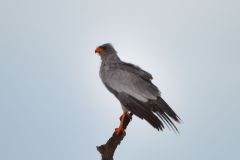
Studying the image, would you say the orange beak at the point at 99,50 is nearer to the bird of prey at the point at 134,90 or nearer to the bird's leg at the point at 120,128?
the bird of prey at the point at 134,90

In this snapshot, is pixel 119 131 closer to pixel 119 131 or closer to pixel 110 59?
pixel 119 131

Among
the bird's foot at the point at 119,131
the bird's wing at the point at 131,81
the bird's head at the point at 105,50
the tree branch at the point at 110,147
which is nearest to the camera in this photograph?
the tree branch at the point at 110,147

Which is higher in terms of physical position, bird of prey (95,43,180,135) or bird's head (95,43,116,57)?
bird's head (95,43,116,57)

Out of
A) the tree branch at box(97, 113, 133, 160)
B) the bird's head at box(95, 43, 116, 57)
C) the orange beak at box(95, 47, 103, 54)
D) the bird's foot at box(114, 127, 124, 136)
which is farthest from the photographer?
the orange beak at box(95, 47, 103, 54)

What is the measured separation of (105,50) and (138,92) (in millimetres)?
2742

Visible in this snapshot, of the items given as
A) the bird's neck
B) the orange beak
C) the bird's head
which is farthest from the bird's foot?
the orange beak

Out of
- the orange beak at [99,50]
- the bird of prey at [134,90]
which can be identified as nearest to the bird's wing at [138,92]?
the bird of prey at [134,90]

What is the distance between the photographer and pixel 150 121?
36.3 ft

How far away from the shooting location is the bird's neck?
1418 cm

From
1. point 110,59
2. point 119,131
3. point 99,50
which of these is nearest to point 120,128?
point 119,131

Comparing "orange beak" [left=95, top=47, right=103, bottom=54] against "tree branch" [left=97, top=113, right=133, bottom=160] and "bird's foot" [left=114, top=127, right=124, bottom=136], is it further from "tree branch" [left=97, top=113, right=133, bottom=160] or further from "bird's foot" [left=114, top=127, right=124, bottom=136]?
"tree branch" [left=97, top=113, right=133, bottom=160]

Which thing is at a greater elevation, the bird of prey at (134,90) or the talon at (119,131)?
the bird of prey at (134,90)

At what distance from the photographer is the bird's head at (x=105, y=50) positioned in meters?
14.6

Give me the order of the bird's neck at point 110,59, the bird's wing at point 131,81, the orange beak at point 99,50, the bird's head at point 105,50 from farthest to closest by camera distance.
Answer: the orange beak at point 99,50, the bird's head at point 105,50, the bird's neck at point 110,59, the bird's wing at point 131,81
